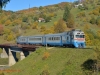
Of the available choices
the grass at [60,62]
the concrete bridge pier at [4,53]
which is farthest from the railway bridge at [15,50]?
the grass at [60,62]

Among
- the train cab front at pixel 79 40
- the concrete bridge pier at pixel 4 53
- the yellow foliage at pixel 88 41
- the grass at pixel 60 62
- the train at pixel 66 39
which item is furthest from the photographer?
the concrete bridge pier at pixel 4 53

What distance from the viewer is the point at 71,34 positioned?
157 feet

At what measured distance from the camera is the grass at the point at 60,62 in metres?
36.8

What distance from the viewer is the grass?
36.8m

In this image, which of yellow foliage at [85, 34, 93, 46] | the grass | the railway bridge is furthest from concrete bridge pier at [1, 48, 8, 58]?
the grass

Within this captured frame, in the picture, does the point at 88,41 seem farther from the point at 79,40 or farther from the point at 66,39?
the point at 79,40

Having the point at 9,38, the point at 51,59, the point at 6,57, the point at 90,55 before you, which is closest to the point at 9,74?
the point at 51,59

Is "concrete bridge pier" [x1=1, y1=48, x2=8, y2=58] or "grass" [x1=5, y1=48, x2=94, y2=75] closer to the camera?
"grass" [x1=5, y1=48, x2=94, y2=75]

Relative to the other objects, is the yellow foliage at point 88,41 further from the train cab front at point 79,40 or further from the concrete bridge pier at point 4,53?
the concrete bridge pier at point 4,53

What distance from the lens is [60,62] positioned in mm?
42312

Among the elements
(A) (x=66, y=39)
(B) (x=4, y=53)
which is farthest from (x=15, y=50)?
(A) (x=66, y=39)

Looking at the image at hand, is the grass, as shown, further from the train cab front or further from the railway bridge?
the railway bridge

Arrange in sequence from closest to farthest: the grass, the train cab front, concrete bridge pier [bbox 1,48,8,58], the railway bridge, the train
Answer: the grass → the train cab front → the train → the railway bridge → concrete bridge pier [bbox 1,48,8,58]

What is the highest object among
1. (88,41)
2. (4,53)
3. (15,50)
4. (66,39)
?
(66,39)
